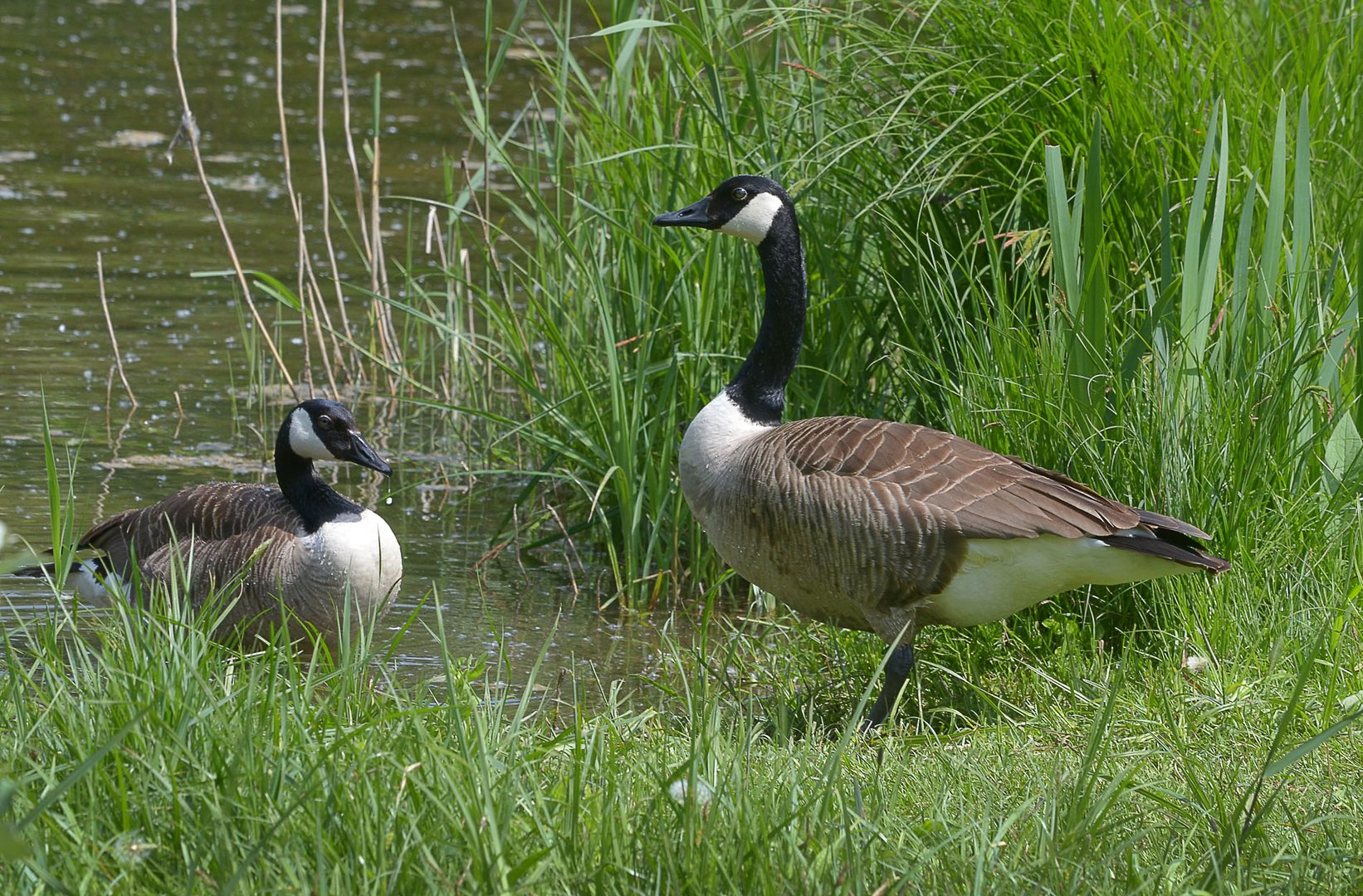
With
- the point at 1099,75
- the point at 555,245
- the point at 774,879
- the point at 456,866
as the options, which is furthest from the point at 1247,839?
the point at 555,245

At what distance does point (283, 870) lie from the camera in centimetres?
260

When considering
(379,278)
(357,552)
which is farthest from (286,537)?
(379,278)

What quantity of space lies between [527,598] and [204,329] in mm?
3738

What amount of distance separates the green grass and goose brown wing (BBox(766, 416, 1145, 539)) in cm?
38

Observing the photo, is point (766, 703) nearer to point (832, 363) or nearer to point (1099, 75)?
point (832, 363)

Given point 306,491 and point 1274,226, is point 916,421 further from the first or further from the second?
point 306,491

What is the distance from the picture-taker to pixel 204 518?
515cm

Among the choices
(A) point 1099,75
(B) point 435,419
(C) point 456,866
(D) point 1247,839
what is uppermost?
(A) point 1099,75

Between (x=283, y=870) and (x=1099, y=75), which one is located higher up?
(x=1099, y=75)

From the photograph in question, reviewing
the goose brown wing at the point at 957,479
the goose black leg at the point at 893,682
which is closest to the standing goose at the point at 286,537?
the goose brown wing at the point at 957,479

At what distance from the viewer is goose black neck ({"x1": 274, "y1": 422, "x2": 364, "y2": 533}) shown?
16.5ft

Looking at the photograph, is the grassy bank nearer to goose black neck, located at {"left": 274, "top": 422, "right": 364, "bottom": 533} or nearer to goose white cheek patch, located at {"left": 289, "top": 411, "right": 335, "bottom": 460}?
goose black neck, located at {"left": 274, "top": 422, "right": 364, "bottom": 533}

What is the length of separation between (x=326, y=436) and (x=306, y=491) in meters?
0.18

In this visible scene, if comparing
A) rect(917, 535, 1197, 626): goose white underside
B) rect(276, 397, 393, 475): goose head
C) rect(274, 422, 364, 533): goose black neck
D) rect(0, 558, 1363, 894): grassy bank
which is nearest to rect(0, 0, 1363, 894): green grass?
rect(0, 558, 1363, 894): grassy bank
